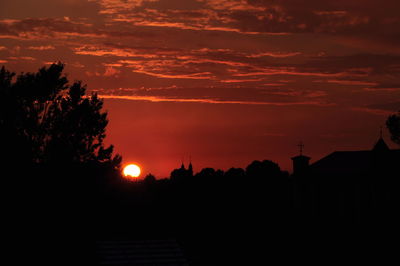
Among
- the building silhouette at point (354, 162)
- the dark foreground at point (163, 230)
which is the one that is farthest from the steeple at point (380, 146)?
the dark foreground at point (163, 230)

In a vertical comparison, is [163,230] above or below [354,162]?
below

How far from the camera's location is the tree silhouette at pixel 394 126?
423ft

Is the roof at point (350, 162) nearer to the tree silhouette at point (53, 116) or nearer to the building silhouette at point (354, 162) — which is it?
the building silhouette at point (354, 162)

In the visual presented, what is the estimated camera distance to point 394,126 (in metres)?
130

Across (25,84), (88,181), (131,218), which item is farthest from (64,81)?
(131,218)

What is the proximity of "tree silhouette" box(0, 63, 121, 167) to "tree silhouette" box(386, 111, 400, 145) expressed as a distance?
3144 inches

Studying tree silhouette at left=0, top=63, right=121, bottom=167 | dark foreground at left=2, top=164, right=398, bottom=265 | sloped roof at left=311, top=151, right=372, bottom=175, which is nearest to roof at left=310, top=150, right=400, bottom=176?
sloped roof at left=311, top=151, right=372, bottom=175

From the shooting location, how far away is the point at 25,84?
62.2m

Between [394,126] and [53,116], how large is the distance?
286 feet

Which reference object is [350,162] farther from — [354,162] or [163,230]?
[163,230]

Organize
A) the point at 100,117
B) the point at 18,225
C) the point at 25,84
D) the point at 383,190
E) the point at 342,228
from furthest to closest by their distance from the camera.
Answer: the point at 383,190, the point at 100,117, the point at 25,84, the point at 342,228, the point at 18,225

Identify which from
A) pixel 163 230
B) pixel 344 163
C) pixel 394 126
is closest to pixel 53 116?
pixel 163 230

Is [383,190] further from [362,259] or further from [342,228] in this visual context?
[362,259]

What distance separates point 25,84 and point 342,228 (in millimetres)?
34058
